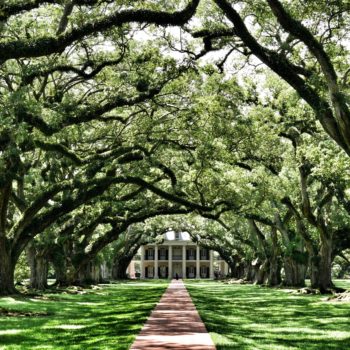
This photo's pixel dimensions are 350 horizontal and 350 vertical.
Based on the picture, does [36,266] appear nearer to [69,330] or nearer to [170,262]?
[69,330]

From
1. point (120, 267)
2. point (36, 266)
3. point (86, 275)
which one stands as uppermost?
point (120, 267)

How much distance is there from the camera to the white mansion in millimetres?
100562

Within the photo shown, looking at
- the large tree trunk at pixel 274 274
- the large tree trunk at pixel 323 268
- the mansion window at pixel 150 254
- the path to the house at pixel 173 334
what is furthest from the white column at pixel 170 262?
the path to the house at pixel 173 334

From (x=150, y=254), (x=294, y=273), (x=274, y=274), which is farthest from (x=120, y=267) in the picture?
(x=294, y=273)

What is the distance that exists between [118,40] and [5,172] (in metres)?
6.21

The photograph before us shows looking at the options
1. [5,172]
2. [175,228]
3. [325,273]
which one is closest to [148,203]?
[325,273]

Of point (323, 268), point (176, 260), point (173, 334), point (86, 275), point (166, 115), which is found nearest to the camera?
point (173, 334)

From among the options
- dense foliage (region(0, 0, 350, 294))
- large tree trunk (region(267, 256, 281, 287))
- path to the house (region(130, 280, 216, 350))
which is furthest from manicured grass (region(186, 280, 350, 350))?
large tree trunk (region(267, 256, 281, 287))

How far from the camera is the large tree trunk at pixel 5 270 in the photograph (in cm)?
2186

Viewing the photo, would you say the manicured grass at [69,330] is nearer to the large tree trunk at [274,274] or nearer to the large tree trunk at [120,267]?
the large tree trunk at [274,274]

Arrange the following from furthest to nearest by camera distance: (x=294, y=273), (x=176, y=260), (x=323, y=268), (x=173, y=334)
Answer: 1. (x=176, y=260)
2. (x=294, y=273)
3. (x=323, y=268)
4. (x=173, y=334)

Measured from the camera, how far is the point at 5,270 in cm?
2216

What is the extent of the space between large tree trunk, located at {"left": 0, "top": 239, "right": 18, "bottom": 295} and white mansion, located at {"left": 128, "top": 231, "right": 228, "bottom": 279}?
7808 cm

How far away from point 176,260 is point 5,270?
264 ft
